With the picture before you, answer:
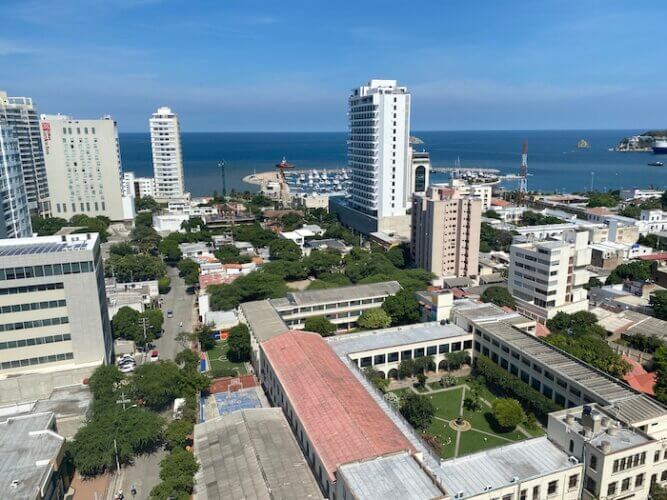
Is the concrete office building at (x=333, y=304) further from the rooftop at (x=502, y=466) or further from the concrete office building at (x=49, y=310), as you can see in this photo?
the rooftop at (x=502, y=466)

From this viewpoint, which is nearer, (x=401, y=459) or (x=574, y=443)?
(x=401, y=459)

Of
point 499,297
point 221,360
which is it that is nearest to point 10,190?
point 221,360

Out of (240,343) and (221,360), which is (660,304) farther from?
(221,360)

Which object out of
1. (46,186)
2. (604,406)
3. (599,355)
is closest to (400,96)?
(599,355)

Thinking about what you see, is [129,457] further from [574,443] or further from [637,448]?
[637,448]

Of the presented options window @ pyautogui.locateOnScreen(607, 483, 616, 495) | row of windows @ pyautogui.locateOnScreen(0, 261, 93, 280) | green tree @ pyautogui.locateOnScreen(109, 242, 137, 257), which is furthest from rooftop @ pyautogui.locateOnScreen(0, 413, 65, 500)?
green tree @ pyautogui.locateOnScreen(109, 242, 137, 257)
